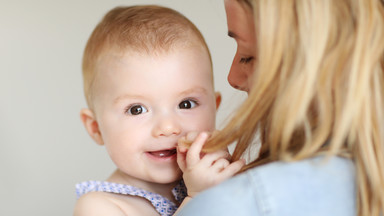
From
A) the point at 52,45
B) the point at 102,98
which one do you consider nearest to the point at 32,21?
the point at 52,45

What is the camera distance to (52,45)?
246 centimetres

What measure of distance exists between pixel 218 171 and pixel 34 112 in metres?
1.39

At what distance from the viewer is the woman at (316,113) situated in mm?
1010

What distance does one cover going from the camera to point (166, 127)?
4.39ft

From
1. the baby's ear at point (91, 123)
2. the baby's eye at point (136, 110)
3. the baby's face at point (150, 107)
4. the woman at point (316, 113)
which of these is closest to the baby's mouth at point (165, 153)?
the baby's face at point (150, 107)

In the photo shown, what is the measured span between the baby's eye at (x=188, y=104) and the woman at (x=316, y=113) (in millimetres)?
340

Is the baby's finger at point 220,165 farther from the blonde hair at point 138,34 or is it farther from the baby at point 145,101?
the blonde hair at point 138,34

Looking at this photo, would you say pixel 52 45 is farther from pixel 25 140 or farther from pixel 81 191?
pixel 81 191

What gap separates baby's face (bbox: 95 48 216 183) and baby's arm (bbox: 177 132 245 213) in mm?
104

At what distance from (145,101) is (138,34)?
17 cm

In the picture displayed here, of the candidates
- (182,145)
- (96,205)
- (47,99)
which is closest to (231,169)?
(182,145)

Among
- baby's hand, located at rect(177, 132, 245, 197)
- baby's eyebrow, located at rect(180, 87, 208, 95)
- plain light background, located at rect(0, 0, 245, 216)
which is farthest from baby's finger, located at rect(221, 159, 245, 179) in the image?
plain light background, located at rect(0, 0, 245, 216)

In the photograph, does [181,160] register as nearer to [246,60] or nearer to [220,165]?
[220,165]

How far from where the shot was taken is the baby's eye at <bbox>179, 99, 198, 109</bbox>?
142cm
